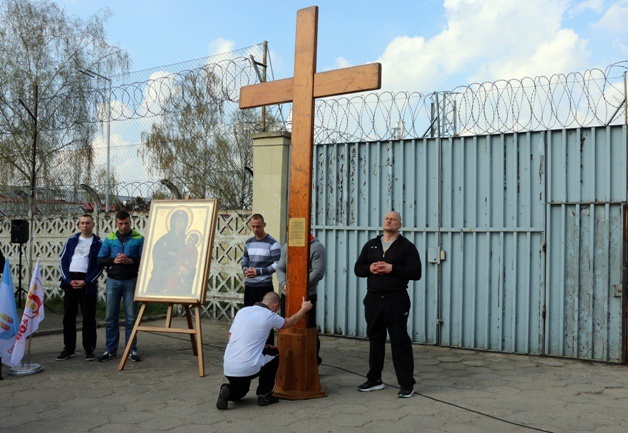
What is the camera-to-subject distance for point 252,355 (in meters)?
5.08

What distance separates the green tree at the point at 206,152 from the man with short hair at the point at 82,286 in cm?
1528

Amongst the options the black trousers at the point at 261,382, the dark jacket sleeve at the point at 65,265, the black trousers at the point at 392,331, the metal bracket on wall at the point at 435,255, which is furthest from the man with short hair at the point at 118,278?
the metal bracket on wall at the point at 435,255

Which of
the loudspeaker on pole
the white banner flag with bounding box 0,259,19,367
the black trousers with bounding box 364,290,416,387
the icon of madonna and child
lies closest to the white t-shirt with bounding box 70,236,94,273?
the white banner flag with bounding box 0,259,19,367

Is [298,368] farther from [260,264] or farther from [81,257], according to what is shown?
[81,257]

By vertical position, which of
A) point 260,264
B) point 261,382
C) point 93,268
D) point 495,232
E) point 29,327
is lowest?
point 261,382

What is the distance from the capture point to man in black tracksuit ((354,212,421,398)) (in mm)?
5516

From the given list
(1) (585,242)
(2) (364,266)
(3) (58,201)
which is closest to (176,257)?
(2) (364,266)

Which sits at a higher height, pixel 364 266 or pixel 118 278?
pixel 364 266

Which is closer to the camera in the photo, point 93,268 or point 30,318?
point 30,318

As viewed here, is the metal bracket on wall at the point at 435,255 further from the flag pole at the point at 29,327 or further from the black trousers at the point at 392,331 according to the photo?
the flag pole at the point at 29,327

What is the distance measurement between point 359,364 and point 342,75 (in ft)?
11.0

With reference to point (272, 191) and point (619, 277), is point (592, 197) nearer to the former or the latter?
point (619, 277)

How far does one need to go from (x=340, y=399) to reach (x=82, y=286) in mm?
3440

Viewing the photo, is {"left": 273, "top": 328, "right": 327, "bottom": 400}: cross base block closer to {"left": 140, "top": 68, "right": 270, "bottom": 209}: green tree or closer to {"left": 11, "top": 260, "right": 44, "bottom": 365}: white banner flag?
{"left": 11, "top": 260, "right": 44, "bottom": 365}: white banner flag
